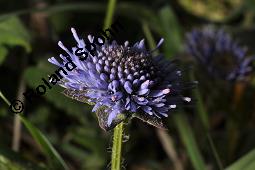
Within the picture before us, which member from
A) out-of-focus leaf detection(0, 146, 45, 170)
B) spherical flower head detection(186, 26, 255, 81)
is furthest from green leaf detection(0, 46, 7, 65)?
spherical flower head detection(186, 26, 255, 81)

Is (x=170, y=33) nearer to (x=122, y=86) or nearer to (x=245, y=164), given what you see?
(x=245, y=164)

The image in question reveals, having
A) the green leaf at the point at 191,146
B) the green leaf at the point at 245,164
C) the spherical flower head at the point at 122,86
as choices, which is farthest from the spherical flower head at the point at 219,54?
the spherical flower head at the point at 122,86

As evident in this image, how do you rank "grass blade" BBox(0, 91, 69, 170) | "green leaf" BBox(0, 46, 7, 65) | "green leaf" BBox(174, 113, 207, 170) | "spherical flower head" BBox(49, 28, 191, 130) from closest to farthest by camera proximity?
"spherical flower head" BBox(49, 28, 191, 130), "grass blade" BBox(0, 91, 69, 170), "green leaf" BBox(174, 113, 207, 170), "green leaf" BBox(0, 46, 7, 65)

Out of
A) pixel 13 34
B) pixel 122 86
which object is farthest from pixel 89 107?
pixel 122 86

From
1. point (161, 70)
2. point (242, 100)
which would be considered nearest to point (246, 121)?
point (242, 100)

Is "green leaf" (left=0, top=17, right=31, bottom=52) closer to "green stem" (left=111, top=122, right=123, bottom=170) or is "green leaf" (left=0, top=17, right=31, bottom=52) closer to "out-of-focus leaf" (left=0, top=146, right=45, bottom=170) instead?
"out-of-focus leaf" (left=0, top=146, right=45, bottom=170)

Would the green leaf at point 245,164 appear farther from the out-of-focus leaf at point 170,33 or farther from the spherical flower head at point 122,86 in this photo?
the out-of-focus leaf at point 170,33

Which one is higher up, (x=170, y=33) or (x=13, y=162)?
(x=170, y=33)
